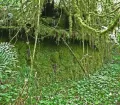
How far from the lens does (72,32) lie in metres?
5.66

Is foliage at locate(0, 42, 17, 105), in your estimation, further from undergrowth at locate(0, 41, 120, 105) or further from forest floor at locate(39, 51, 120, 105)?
forest floor at locate(39, 51, 120, 105)

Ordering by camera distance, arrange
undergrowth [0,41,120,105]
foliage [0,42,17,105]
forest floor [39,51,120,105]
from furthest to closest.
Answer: forest floor [39,51,120,105] → undergrowth [0,41,120,105] → foliage [0,42,17,105]

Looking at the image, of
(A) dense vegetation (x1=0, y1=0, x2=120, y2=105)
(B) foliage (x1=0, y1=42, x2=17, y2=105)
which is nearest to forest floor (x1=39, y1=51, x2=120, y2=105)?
(A) dense vegetation (x1=0, y1=0, x2=120, y2=105)

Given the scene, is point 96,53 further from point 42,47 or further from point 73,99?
point 73,99

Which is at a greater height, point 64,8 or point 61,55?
point 64,8

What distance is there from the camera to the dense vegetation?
4.41 m

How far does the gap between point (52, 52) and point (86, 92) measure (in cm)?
108

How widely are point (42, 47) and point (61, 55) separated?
0.46m

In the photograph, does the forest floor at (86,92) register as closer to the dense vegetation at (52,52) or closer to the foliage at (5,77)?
the dense vegetation at (52,52)

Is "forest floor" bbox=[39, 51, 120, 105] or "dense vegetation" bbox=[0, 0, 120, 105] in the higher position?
"dense vegetation" bbox=[0, 0, 120, 105]

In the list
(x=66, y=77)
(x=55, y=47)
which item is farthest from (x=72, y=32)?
(x=66, y=77)

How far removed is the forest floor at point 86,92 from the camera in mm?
4363

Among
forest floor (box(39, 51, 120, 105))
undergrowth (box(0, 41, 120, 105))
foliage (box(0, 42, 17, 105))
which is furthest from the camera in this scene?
forest floor (box(39, 51, 120, 105))

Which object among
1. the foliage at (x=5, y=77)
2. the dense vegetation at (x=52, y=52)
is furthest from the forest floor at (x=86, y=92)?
the foliage at (x=5, y=77)
